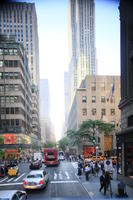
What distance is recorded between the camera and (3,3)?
26.2 ft

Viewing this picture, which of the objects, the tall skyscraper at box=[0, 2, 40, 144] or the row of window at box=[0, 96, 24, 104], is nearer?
the row of window at box=[0, 96, 24, 104]

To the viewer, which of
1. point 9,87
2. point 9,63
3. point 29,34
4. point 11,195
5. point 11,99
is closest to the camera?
point 11,195

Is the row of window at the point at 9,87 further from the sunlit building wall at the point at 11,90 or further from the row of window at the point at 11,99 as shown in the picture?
the row of window at the point at 11,99

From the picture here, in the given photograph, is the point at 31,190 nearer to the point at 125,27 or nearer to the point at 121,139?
the point at 121,139

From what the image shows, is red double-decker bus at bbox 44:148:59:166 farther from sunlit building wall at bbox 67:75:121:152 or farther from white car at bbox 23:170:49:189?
sunlit building wall at bbox 67:75:121:152

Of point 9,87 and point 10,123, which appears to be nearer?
point 10,123

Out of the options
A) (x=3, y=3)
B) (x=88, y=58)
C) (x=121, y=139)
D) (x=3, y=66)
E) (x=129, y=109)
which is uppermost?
(x=88, y=58)

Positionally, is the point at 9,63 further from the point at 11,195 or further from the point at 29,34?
the point at 29,34

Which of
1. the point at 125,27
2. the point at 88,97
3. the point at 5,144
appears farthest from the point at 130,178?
the point at 88,97

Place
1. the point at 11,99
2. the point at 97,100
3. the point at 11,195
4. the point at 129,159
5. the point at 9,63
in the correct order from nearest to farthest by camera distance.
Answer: the point at 11,195
the point at 129,159
the point at 9,63
the point at 11,99
the point at 97,100

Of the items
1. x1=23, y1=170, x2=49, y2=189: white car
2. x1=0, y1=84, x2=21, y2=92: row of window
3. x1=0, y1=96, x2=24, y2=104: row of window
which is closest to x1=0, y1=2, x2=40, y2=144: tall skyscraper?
x1=0, y1=84, x2=21, y2=92: row of window

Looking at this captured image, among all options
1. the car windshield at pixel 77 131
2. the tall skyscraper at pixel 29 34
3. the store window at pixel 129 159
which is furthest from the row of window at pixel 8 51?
the store window at pixel 129 159

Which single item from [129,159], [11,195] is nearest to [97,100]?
[129,159]

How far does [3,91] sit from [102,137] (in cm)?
2989
